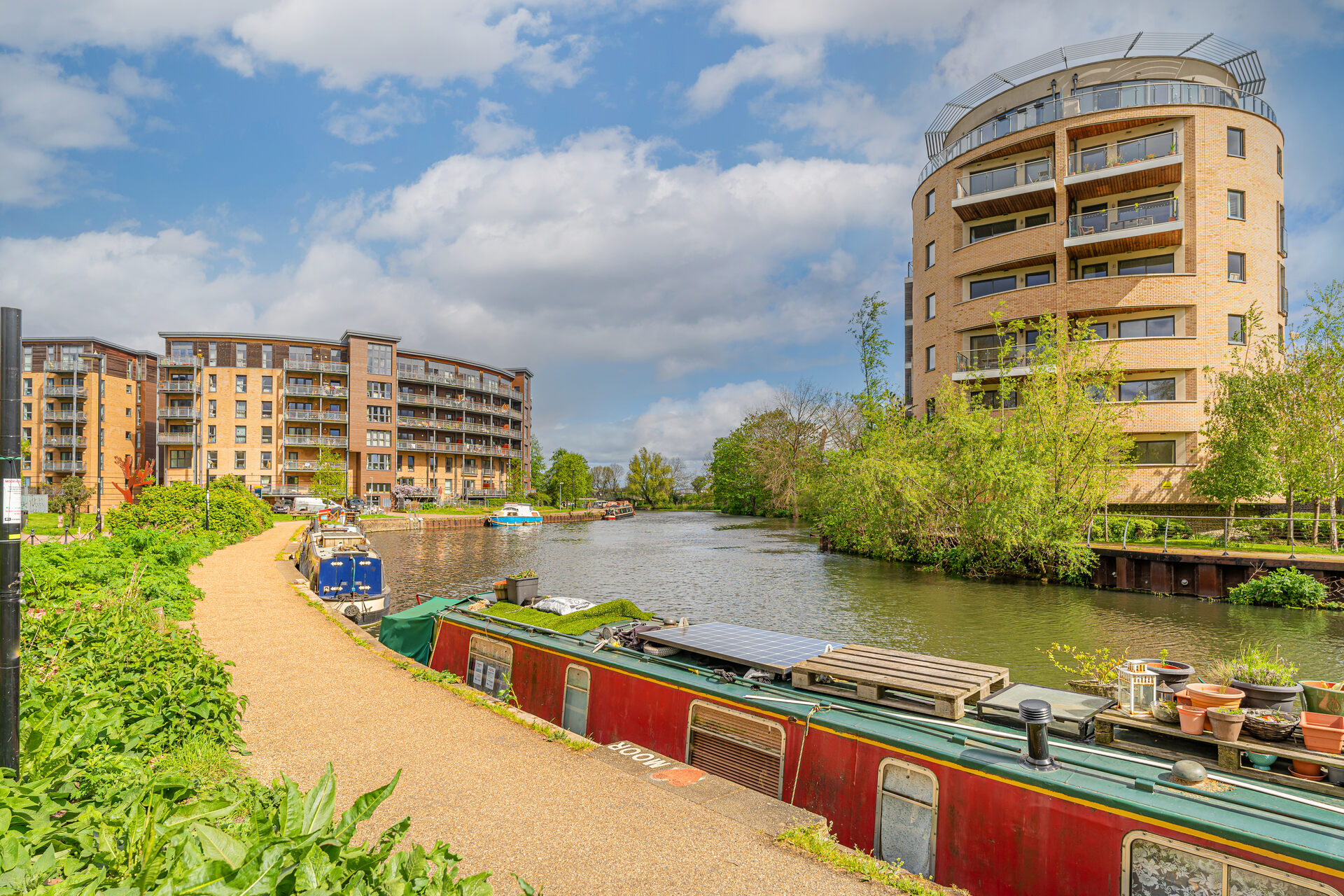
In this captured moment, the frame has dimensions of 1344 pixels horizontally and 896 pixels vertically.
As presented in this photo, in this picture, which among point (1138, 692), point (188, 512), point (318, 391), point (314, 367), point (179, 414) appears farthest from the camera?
point (314, 367)

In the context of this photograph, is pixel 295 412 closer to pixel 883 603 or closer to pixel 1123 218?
pixel 883 603

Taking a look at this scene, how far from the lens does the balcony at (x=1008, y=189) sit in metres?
35.7

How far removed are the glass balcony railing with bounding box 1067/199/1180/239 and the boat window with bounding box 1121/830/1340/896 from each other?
35.2m

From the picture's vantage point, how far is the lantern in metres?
6.18

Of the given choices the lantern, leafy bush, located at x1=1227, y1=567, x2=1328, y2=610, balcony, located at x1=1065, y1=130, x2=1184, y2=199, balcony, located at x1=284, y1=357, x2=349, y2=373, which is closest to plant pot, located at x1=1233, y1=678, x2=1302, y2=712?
the lantern

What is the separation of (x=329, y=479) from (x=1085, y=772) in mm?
73067

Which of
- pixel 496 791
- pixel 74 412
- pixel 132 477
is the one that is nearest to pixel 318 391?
pixel 74 412

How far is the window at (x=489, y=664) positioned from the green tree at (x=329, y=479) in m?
60.4

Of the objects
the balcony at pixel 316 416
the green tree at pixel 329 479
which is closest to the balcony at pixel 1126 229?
the green tree at pixel 329 479

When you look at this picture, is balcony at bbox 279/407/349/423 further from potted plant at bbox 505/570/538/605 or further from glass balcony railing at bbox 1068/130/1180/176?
potted plant at bbox 505/570/538/605

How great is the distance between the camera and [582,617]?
1121 cm

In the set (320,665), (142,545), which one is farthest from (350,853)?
(142,545)

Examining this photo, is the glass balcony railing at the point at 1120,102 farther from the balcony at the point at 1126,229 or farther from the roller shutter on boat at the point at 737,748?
the roller shutter on boat at the point at 737,748

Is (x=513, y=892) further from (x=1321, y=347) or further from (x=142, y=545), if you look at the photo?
(x=1321, y=347)
